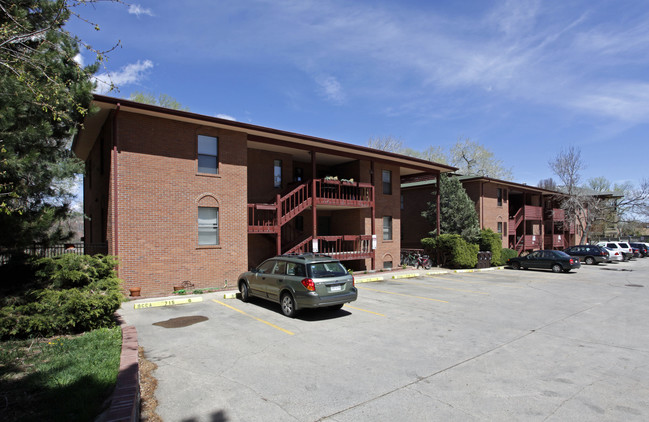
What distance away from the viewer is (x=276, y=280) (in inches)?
402

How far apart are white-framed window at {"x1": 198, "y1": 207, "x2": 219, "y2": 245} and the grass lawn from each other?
723 cm

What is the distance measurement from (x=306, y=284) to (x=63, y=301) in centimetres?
524

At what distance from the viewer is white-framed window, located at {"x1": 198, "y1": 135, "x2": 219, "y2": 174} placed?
47.4 feet

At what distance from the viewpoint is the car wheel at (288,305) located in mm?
9562

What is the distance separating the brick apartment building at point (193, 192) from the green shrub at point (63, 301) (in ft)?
13.2

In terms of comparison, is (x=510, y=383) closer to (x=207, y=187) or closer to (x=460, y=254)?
(x=207, y=187)

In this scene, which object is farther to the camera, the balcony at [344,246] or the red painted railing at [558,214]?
the red painted railing at [558,214]

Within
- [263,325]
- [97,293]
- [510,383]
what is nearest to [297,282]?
[263,325]

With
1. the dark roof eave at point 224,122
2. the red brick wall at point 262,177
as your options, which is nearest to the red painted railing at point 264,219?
the red brick wall at point 262,177

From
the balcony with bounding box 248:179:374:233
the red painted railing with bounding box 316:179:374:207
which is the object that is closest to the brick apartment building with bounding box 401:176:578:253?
the red painted railing with bounding box 316:179:374:207

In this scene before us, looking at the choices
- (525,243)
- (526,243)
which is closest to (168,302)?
(525,243)

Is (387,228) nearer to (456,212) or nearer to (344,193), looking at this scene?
(344,193)

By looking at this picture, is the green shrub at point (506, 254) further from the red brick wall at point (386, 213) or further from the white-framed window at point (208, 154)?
the white-framed window at point (208, 154)

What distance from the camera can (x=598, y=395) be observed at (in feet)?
16.5
